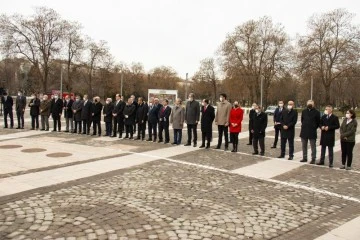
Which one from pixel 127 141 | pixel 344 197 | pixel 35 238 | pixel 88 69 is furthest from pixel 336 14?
pixel 35 238

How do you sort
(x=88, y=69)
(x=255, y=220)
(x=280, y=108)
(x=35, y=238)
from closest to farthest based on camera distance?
(x=35, y=238), (x=255, y=220), (x=280, y=108), (x=88, y=69)

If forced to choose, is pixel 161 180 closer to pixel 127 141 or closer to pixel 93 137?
pixel 127 141

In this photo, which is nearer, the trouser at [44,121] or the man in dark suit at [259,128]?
the man in dark suit at [259,128]

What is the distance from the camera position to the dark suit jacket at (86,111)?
17.1 metres

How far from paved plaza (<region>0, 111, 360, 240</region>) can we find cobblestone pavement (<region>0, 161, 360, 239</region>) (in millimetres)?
15

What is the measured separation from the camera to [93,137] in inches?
653

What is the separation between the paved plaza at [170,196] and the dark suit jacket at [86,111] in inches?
181

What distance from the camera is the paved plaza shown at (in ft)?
18.1

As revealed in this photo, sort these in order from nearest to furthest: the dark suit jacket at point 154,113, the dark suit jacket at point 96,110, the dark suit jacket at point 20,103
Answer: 1. the dark suit jacket at point 154,113
2. the dark suit jacket at point 96,110
3. the dark suit jacket at point 20,103

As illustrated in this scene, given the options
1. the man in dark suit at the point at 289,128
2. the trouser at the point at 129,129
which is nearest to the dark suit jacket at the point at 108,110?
the trouser at the point at 129,129

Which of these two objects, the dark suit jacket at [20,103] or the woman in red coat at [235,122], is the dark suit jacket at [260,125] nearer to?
the woman in red coat at [235,122]

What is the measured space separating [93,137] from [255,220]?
Result: 38.3ft

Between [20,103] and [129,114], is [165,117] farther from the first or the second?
[20,103]

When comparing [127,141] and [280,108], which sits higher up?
[280,108]
